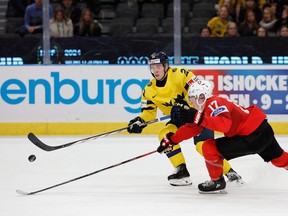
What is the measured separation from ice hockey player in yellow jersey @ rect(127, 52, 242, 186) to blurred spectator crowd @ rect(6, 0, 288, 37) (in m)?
3.02

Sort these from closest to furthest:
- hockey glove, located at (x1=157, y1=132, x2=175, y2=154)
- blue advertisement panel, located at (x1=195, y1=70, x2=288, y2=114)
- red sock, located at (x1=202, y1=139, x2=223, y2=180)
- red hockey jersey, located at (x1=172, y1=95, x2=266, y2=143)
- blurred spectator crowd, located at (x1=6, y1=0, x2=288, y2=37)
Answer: red hockey jersey, located at (x1=172, y1=95, x2=266, y2=143) → red sock, located at (x1=202, y1=139, x2=223, y2=180) → hockey glove, located at (x1=157, y1=132, x2=175, y2=154) → blue advertisement panel, located at (x1=195, y1=70, x2=288, y2=114) → blurred spectator crowd, located at (x1=6, y1=0, x2=288, y2=37)

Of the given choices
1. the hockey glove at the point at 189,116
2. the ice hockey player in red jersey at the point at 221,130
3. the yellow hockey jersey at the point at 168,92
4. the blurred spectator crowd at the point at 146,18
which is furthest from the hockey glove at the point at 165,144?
the blurred spectator crowd at the point at 146,18

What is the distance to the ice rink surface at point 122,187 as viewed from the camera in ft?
15.6

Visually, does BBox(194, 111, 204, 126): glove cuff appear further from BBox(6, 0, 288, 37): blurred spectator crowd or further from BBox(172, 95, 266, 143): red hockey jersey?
BBox(6, 0, 288, 37): blurred spectator crowd

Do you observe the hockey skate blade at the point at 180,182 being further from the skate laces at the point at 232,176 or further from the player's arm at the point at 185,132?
the player's arm at the point at 185,132

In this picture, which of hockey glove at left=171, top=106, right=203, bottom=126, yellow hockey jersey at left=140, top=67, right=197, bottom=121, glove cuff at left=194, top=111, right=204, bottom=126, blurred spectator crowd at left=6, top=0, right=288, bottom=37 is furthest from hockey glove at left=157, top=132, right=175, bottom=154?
blurred spectator crowd at left=6, top=0, right=288, bottom=37

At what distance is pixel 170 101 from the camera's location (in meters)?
5.80

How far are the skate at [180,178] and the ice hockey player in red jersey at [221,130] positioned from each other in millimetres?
363

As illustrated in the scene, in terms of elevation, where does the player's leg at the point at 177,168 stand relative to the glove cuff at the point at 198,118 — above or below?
below

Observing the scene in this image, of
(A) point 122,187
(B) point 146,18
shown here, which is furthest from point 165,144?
(B) point 146,18

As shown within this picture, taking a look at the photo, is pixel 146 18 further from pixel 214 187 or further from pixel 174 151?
pixel 214 187

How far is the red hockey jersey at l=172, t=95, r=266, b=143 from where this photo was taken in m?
5.01

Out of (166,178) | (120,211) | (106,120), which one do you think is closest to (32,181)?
(166,178)

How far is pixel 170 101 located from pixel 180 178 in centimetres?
56
